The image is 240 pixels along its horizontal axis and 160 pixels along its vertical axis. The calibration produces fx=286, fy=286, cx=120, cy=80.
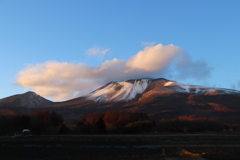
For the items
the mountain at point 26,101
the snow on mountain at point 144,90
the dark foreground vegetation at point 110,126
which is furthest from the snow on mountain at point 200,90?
the dark foreground vegetation at point 110,126

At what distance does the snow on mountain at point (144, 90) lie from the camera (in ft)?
504

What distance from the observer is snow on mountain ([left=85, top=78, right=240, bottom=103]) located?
15362 cm

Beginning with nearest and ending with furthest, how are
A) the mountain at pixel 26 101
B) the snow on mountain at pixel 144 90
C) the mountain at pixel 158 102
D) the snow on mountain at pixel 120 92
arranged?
the mountain at pixel 158 102
the snow on mountain at pixel 144 90
the snow on mountain at pixel 120 92
the mountain at pixel 26 101

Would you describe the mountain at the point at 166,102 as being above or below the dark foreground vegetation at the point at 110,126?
above

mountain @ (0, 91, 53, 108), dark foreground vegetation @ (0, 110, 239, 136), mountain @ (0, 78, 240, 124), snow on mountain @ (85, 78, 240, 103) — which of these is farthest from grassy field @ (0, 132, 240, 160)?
mountain @ (0, 91, 53, 108)

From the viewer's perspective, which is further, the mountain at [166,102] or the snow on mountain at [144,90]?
the snow on mountain at [144,90]

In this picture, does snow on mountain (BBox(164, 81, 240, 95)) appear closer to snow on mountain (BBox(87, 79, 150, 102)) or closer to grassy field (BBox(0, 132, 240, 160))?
snow on mountain (BBox(87, 79, 150, 102))

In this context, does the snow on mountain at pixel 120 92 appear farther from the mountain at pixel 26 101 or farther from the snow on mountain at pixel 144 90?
the mountain at pixel 26 101

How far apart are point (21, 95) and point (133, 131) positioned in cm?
15340

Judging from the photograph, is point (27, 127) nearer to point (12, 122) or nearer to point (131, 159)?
point (12, 122)

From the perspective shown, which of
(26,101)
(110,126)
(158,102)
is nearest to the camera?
(110,126)

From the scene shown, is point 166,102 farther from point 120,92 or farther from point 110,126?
point 110,126

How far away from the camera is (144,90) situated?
180 metres

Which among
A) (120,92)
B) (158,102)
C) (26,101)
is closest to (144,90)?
(120,92)
